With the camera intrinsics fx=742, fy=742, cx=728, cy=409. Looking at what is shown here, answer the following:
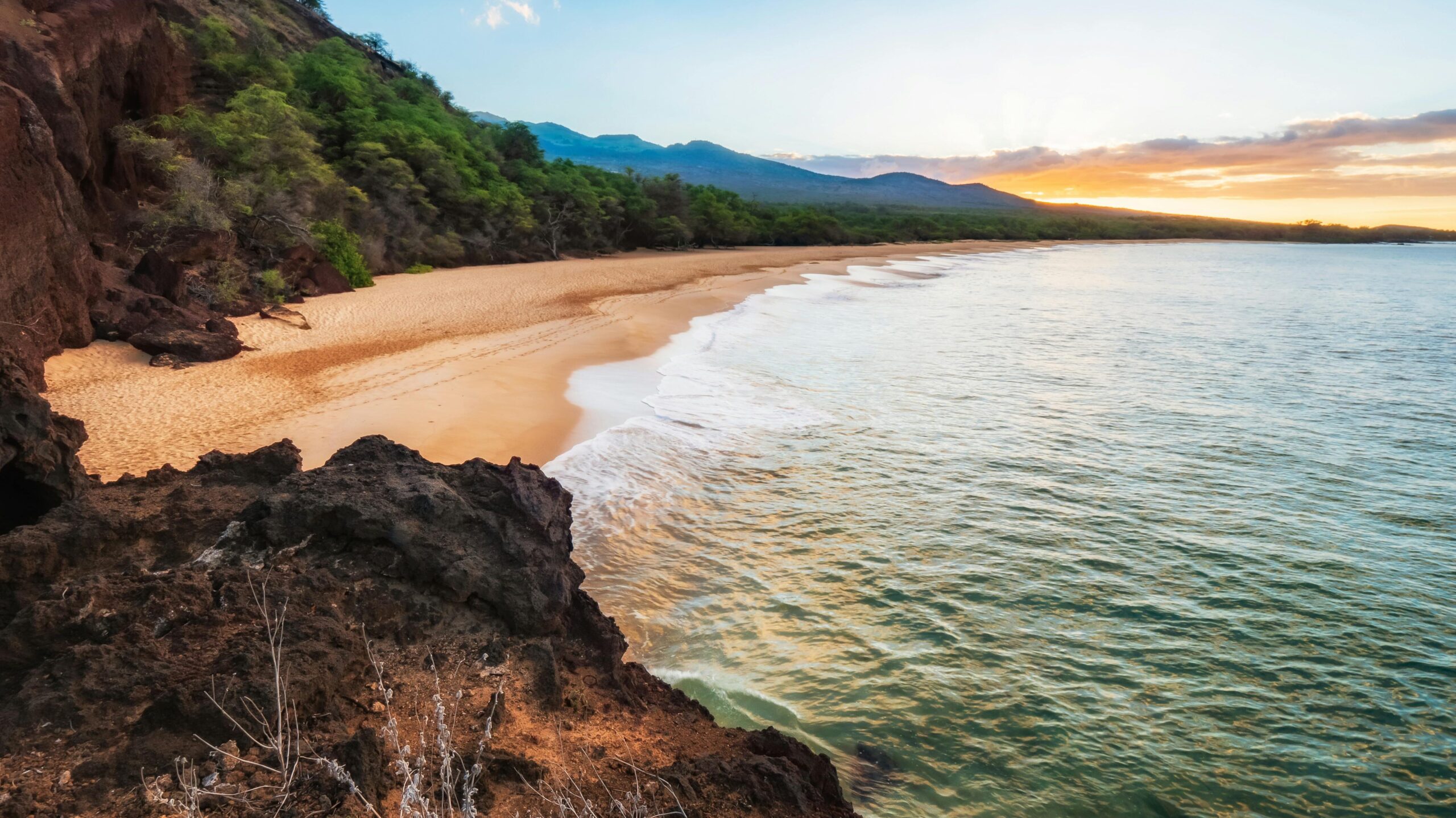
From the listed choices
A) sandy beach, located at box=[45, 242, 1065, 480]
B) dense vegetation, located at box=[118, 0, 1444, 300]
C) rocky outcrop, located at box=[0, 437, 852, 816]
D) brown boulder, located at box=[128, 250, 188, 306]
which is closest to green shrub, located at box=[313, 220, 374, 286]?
dense vegetation, located at box=[118, 0, 1444, 300]

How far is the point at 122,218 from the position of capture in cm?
1414

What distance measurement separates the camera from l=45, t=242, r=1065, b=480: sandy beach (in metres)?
8.03

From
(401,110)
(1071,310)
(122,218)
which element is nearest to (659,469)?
(122,218)

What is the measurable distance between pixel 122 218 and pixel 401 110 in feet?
57.0

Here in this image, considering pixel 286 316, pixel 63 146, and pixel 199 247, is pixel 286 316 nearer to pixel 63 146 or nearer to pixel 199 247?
pixel 199 247

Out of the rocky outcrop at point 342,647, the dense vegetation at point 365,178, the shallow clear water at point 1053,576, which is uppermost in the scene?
the dense vegetation at point 365,178

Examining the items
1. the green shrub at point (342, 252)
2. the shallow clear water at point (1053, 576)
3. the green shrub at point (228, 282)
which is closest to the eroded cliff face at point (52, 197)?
the green shrub at point (228, 282)

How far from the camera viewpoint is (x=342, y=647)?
321 cm

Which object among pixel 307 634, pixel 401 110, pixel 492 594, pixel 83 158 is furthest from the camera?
pixel 401 110

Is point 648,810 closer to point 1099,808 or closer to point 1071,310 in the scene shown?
point 1099,808

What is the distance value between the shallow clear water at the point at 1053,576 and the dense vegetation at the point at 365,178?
10.4 metres

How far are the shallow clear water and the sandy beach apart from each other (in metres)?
1.41

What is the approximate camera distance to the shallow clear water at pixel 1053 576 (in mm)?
4359

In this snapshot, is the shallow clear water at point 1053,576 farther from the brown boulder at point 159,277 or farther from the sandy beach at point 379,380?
the brown boulder at point 159,277
